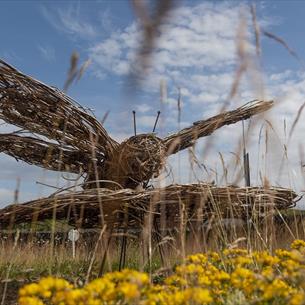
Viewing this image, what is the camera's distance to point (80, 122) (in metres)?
2.39

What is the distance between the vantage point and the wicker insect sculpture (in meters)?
2.30

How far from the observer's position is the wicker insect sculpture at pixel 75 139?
230 centimetres

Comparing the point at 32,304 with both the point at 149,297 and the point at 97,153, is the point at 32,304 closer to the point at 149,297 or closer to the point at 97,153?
the point at 149,297

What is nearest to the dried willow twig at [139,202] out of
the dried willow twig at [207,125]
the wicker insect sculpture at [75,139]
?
the wicker insect sculpture at [75,139]

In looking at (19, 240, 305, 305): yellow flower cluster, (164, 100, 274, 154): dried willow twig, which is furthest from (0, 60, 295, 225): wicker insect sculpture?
(19, 240, 305, 305): yellow flower cluster

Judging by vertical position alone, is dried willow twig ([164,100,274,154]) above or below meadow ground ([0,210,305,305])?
above

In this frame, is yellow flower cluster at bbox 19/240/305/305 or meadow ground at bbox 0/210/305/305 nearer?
yellow flower cluster at bbox 19/240/305/305

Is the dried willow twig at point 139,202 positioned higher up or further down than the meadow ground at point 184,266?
higher up


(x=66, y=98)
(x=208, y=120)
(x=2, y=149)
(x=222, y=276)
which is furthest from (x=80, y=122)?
(x=222, y=276)

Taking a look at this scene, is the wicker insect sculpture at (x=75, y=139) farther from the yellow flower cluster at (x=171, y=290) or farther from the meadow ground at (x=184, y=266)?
the yellow flower cluster at (x=171, y=290)

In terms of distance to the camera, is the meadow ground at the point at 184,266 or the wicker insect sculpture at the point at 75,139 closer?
the meadow ground at the point at 184,266

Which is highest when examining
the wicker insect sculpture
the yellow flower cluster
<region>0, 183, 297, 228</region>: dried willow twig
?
the wicker insect sculpture

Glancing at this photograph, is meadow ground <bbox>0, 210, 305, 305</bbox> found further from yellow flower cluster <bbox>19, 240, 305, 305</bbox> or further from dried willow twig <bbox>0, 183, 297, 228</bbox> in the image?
dried willow twig <bbox>0, 183, 297, 228</bbox>

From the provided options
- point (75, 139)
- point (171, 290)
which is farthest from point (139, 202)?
point (171, 290)
